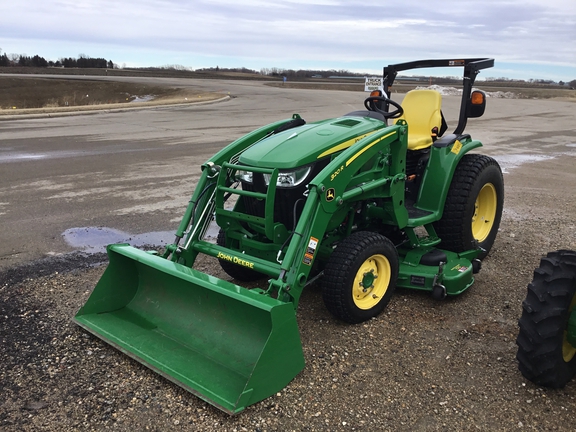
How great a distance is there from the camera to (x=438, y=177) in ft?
15.3

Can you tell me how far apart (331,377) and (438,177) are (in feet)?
7.19

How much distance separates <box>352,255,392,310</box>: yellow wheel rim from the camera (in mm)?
3828

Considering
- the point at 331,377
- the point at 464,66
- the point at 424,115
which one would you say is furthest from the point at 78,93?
the point at 331,377

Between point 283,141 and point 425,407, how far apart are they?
2.11m

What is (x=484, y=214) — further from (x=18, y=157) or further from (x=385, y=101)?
(x=18, y=157)

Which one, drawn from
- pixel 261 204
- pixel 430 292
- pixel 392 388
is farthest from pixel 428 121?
pixel 392 388

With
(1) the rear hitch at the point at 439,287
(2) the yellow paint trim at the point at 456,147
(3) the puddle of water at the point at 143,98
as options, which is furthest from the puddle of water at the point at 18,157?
(3) the puddle of water at the point at 143,98

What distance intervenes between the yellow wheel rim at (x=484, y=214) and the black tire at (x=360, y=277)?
5.68 feet

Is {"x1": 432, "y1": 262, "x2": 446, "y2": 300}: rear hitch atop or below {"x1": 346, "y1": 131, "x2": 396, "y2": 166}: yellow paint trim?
below

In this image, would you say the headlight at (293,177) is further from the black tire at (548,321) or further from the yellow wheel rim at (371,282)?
the black tire at (548,321)

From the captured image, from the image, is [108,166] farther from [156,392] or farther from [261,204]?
[156,392]

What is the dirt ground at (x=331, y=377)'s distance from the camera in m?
2.90

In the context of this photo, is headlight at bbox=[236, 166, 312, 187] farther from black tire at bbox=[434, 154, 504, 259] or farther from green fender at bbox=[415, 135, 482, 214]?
black tire at bbox=[434, 154, 504, 259]

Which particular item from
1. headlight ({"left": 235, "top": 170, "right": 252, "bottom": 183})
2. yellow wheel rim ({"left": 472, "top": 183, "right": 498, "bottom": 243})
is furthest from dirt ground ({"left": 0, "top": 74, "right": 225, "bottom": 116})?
headlight ({"left": 235, "top": 170, "right": 252, "bottom": 183})
